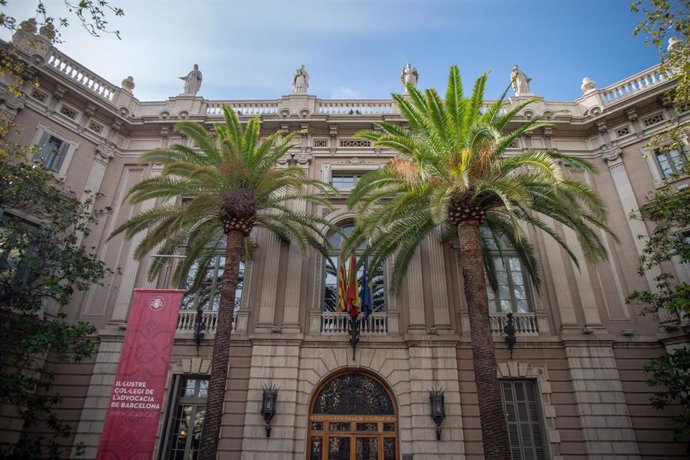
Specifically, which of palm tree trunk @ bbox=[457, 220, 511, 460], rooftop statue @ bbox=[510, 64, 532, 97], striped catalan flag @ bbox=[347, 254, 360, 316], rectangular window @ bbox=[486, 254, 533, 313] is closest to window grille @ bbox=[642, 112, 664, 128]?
rooftop statue @ bbox=[510, 64, 532, 97]

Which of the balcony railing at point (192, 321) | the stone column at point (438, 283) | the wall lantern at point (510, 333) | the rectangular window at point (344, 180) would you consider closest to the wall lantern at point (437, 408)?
the stone column at point (438, 283)

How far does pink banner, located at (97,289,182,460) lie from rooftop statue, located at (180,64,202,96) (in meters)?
12.6

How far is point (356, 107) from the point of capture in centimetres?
2108

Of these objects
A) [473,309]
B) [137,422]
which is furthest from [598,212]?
[137,422]

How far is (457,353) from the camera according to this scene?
15.6 m

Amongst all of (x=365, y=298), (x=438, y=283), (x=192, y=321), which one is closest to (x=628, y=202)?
(x=438, y=283)

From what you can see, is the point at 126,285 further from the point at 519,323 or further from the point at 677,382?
the point at 677,382

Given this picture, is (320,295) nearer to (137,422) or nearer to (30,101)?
(137,422)

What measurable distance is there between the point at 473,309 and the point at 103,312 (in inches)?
519

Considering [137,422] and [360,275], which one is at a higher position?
[360,275]

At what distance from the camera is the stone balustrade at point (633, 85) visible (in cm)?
1903

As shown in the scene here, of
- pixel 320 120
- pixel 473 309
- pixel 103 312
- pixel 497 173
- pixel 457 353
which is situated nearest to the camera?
pixel 473 309

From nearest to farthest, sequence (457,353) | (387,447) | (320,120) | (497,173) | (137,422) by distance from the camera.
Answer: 1. (137,422)
2. (497,173)
3. (387,447)
4. (457,353)
5. (320,120)

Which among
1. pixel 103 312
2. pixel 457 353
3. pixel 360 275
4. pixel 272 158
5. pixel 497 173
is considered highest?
pixel 272 158
